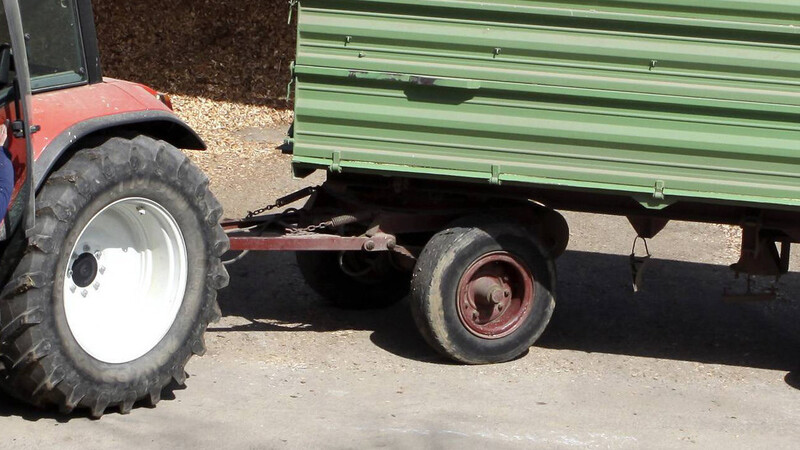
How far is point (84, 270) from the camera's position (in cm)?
546

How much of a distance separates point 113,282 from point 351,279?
6.38 feet

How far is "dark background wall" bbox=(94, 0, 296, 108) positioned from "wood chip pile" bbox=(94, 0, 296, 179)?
12mm

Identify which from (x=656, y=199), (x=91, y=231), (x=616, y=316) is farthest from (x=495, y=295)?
(x=91, y=231)

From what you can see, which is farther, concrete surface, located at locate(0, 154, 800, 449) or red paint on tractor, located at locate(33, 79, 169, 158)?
concrete surface, located at locate(0, 154, 800, 449)

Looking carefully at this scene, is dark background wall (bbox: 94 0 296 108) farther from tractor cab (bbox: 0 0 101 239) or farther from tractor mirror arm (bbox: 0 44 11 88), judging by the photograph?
tractor mirror arm (bbox: 0 44 11 88)

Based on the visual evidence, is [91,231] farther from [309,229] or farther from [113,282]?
[309,229]

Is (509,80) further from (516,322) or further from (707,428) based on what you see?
(707,428)

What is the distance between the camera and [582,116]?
6.07 meters

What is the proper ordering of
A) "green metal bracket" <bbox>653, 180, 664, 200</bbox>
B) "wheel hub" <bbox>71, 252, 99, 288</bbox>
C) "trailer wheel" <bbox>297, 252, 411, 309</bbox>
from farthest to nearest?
"trailer wheel" <bbox>297, 252, 411, 309</bbox>
"green metal bracket" <bbox>653, 180, 664, 200</bbox>
"wheel hub" <bbox>71, 252, 99, 288</bbox>

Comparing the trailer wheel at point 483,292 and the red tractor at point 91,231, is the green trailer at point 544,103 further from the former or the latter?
the red tractor at point 91,231

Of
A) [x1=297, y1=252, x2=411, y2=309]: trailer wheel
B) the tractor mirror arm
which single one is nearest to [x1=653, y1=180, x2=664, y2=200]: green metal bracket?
[x1=297, y1=252, x2=411, y2=309]: trailer wheel

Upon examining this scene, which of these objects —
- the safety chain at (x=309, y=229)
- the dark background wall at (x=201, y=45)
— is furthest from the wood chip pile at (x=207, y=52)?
the safety chain at (x=309, y=229)

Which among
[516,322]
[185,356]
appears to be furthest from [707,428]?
[185,356]

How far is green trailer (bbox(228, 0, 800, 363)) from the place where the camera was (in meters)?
5.96
